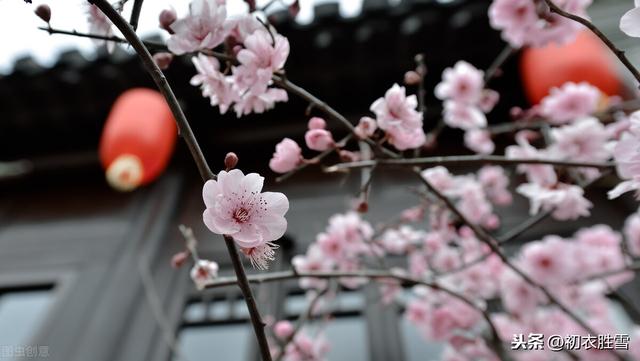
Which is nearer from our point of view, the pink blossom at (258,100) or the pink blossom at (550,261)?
the pink blossom at (258,100)

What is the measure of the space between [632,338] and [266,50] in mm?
1940

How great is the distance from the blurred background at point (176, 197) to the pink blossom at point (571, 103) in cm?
75

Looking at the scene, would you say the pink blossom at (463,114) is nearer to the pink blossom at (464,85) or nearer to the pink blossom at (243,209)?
the pink blossom at (464,85)

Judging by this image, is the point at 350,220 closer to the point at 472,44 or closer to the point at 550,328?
the point at 550,328

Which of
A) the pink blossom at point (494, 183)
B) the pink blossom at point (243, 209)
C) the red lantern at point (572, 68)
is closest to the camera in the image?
the pink blossom at point (243, 209)

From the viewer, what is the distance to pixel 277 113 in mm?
3238

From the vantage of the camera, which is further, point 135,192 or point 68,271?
point 135,192

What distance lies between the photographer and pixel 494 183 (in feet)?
8.29

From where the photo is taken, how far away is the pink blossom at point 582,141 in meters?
1.87

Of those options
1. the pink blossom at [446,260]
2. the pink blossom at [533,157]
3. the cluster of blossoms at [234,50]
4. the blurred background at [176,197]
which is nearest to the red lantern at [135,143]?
the blurred background at [176,197]

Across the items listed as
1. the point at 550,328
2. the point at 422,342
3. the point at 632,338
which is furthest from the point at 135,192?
the point at 632,338

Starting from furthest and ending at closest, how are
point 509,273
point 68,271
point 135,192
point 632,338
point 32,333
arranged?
point 135,192 < point 68,271 < point 32,333 < point 509,273 < point 632,338

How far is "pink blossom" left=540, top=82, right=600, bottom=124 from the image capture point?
82.4 inches

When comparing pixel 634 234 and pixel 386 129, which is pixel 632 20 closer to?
pixel 386 129
